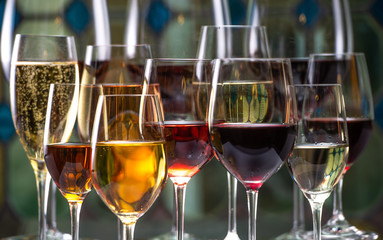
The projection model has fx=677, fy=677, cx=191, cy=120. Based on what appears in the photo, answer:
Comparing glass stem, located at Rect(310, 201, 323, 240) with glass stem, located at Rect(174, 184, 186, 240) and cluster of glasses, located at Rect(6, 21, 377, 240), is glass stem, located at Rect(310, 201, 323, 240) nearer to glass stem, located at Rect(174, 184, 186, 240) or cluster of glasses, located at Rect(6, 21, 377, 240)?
cluster of glasses, located at Rect(6, 21, 377, 240)

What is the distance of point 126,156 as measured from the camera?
54 cm

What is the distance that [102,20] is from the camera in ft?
2.81

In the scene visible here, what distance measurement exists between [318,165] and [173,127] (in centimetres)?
13

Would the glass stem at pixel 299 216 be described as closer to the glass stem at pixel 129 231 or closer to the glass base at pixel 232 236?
the glass base at pixel 232 236

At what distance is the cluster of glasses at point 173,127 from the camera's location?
543 mm

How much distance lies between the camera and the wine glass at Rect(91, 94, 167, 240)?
0.54m

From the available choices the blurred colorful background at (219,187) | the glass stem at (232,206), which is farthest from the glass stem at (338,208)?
the blurred colorful background at (219,187)

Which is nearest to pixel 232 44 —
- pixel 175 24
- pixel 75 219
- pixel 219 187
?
pixel 175 24

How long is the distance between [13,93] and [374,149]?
933 millimetres

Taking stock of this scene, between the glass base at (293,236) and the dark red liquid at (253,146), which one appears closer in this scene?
the dark red liquid at (253,146)

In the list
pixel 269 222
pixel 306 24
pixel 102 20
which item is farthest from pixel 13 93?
pixel 269 222

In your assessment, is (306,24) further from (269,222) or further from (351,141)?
(269,222)

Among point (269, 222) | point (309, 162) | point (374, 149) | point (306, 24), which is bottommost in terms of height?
point (269, 222)

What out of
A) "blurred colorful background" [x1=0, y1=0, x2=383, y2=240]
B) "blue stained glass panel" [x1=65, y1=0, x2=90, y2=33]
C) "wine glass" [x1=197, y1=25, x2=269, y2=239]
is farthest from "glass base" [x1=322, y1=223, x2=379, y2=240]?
"blue stained glass panel" [x1=65, y1=0, x2=90, y2=33]
